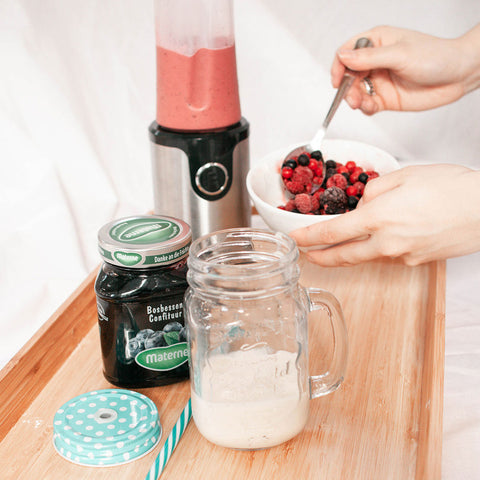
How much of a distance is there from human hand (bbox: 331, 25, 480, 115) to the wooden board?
0.36 metres

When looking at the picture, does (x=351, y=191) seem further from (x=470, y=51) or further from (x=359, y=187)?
(x=470, y=51)

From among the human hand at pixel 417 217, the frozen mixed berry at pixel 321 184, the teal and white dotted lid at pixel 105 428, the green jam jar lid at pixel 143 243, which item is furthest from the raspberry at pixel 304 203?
the teal and white dotted lid at pixel 105 428

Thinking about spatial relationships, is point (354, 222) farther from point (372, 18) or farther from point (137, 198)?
point (137, 198)

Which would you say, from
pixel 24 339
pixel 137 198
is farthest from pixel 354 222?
pixel 137 198

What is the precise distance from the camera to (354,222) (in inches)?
30.9

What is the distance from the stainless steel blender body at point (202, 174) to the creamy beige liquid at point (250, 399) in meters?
0.40

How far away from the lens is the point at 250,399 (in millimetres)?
597

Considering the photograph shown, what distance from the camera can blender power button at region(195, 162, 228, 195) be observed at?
962mm

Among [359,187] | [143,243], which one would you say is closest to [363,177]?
[359,187]

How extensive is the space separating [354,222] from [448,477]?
0.32 m

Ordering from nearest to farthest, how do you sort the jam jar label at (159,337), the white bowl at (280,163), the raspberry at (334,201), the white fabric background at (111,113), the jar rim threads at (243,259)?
1. the jar rim threads at (243,259)
2. the jam jar label at (159,337)
3. the raspberry at (334,201)
4. the white bowl at (280,163)
5. the white fabric background at (111,113)

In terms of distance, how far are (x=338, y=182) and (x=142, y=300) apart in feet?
1.39

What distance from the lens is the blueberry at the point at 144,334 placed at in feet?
2.29

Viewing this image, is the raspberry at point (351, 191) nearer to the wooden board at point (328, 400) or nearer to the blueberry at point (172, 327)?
the wooden board at point (328, 400)
